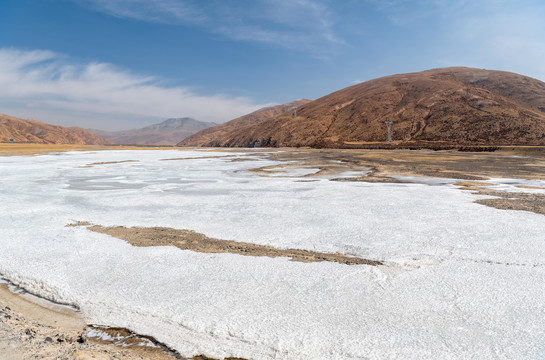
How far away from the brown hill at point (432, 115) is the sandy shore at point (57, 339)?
213 ft

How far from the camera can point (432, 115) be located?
270 ft

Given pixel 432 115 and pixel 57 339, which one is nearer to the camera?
pixel 57 339

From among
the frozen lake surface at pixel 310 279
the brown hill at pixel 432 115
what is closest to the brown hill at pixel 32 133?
the brown hill at pixel 432 115

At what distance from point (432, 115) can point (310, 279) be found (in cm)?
8746

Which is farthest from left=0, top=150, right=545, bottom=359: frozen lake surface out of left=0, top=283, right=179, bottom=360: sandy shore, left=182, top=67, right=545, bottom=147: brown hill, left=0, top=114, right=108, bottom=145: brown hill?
left=0, top=114, right=108, bottom=145: brown hill

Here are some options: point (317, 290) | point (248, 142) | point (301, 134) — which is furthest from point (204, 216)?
point (248, 142)

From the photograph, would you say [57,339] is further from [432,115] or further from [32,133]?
[32,133]

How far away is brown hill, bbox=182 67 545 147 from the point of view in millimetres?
68688

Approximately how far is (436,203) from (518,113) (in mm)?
77925

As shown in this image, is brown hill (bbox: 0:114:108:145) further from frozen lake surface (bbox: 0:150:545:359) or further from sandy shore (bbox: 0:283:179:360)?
sandy shore (bbox: 0:283:179:360)

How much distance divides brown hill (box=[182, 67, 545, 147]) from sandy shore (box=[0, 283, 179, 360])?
64999 millimetres

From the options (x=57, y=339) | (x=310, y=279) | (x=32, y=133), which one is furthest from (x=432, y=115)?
(x=32, y=133)

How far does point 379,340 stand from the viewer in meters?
3.23

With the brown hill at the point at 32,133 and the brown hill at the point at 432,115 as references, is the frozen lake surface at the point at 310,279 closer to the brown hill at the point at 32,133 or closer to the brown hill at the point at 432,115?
the brown hill at the point at 432,115
